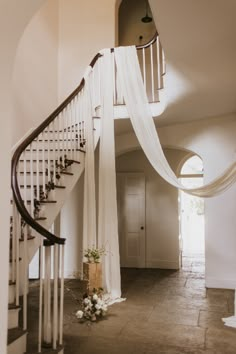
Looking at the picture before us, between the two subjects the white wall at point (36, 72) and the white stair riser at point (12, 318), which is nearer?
the white stair riser at point (12, 318)

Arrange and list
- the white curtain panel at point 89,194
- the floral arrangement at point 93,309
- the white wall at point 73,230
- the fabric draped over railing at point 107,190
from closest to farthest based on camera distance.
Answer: the floral arrangement at point 93,309, the white curtain panel at point 89,194, the fabric draped over railing at point 107,190, the white wall at point 73,230

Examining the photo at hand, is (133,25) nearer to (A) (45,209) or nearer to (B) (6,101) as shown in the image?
(A) (45,209)

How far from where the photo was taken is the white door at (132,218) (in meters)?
7.52

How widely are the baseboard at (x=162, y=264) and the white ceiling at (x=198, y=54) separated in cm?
336

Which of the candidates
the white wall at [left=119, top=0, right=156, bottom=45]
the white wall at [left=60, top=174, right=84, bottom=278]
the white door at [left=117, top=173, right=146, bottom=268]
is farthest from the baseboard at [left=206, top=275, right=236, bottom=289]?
the white wall at [left=119, top=0, right=156, bottom=45]

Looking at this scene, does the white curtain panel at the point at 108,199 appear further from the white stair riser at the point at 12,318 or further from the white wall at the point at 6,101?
the white wall at the point at 6,101

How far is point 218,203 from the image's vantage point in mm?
5699

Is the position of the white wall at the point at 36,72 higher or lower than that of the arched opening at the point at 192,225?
higher

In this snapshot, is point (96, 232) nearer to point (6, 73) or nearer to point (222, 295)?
point (222, 295)

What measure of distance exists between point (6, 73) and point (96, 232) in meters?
3.39

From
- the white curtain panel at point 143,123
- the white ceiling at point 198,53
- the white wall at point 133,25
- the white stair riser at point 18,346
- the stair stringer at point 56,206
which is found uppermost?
the white wall at point 133,25

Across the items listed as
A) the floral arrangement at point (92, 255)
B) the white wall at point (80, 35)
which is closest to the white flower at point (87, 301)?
the floral arrangement at point (92, 255)

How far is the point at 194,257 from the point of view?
8.70 meters

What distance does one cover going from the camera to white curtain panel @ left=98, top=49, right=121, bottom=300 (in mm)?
4570
